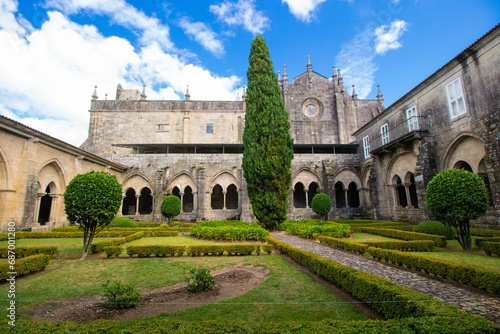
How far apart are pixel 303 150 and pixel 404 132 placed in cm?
1012

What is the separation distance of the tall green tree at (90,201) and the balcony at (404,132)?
14.5m

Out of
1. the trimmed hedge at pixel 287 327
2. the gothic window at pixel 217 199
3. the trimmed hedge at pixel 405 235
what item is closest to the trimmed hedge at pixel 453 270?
the trimmed hedge at pixel 287 327

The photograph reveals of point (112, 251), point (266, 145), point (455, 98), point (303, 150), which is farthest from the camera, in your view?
point (303, 150)

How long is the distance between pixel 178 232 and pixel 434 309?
11.4m

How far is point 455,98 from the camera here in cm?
1205

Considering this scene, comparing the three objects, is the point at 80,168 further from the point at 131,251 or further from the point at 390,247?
the point at 390,247

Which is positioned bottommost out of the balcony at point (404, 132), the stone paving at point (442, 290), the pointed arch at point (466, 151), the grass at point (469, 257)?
the stone paving at point (442, 290)

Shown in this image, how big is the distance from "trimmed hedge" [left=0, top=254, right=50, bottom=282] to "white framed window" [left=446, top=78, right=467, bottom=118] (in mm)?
16498

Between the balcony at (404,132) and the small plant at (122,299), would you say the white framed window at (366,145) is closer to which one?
the balcony at (404,132)

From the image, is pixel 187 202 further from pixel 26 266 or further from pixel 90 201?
pixel 26 266

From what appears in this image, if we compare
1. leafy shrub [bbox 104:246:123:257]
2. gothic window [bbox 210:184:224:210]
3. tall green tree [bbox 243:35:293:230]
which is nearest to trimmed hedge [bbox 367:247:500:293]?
leafy shrub [bbox 104:246:123:257]

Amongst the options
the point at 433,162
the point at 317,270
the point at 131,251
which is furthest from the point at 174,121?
the point at 317,270

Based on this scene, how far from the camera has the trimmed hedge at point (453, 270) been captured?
390cm

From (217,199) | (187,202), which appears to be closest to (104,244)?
(187,202)
